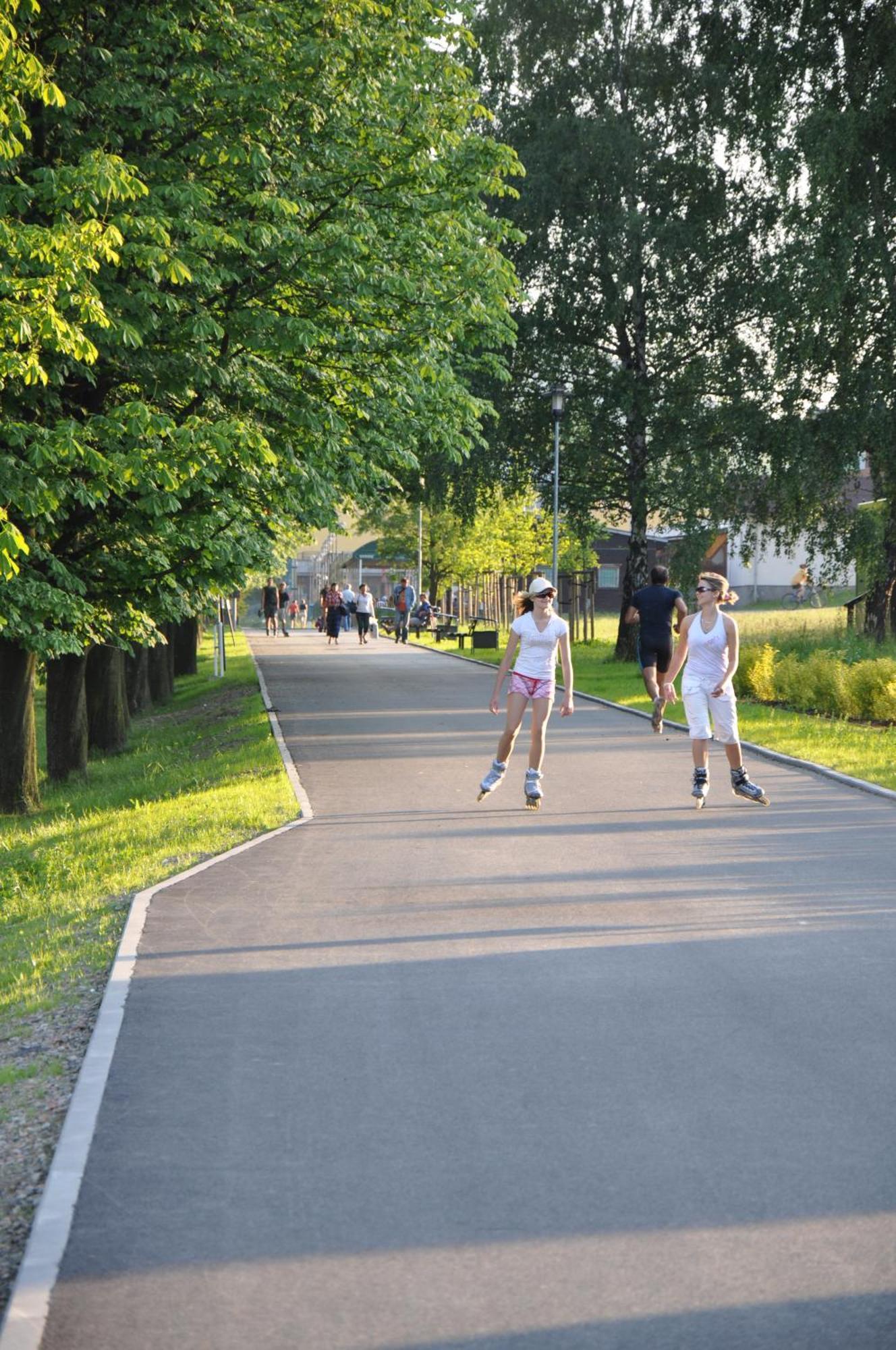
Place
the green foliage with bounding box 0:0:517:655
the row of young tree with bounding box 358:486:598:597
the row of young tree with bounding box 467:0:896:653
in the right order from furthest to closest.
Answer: the row of young tree with bounding box 358:486:598:597
the row of young tree with bounding box 467:0:896:653
the green foliage with bounding box 0:0:517:655

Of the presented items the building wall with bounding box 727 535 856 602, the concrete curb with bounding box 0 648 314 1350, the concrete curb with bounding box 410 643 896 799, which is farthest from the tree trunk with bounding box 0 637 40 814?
the building wall with bounding box 727 535 856 602

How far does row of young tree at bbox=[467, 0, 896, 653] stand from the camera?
27.0 metres

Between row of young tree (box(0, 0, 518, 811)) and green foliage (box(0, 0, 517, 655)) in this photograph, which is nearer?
row of young tree (box(0, 0, 518, 811))

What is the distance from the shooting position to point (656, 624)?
18672 mm

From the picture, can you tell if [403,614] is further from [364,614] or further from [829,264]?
[829,264]

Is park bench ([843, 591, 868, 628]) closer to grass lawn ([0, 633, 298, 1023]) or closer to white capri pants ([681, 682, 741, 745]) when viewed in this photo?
grass lawn ([0, 633, 298, 1023])

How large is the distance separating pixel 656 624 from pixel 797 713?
290cm

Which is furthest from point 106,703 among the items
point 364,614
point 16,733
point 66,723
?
point 364,614

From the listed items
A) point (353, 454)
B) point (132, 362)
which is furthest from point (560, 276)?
point (132, 362)

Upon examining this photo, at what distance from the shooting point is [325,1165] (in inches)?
191

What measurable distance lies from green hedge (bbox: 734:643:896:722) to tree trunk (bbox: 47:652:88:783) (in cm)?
934

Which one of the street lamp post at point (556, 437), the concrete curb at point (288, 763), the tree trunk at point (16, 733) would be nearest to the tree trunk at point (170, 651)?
the concrete curb at point (288, 763)

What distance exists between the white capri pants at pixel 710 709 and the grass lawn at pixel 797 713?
156 cm

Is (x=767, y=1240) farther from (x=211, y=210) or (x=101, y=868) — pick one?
(x=211, y=210)
